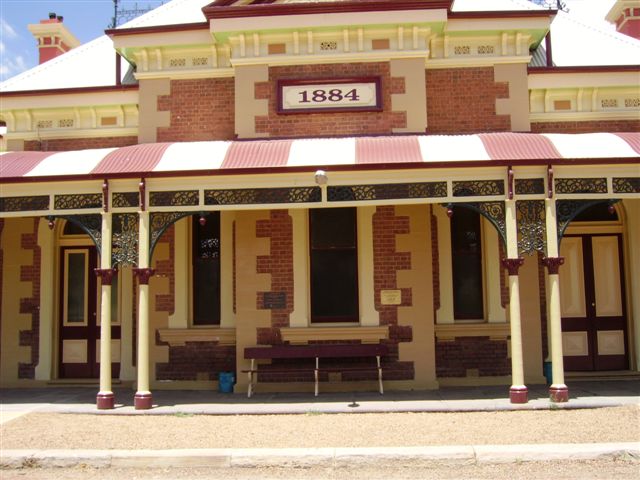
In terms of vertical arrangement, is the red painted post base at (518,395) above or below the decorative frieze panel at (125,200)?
below

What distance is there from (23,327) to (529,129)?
9676 millimetres

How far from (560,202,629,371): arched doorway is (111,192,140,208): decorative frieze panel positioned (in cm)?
740

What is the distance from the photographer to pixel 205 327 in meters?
11.5

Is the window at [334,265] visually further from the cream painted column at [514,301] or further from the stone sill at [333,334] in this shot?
the cream painted column at [514,301]

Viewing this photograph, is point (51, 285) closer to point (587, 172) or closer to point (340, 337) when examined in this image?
point (340, 337)

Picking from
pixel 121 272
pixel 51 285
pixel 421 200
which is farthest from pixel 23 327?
pixel 421 200

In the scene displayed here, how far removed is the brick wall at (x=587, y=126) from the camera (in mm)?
11547

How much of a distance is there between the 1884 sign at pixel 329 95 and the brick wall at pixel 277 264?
187 cm

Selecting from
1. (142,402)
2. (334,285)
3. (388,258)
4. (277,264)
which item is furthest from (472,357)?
(142,402)

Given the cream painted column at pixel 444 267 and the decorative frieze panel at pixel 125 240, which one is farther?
the cream painted column at pixel 444 267

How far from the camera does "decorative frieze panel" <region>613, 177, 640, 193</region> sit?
9.50m

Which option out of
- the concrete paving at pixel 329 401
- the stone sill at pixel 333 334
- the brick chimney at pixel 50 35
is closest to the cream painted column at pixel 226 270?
the stone sill at pixel 333 334

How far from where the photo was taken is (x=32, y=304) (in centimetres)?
1212

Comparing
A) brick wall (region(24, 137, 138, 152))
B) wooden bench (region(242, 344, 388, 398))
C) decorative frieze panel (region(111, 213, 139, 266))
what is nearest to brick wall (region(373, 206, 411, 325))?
wooden bench (region(242, 344, 388, 398))
